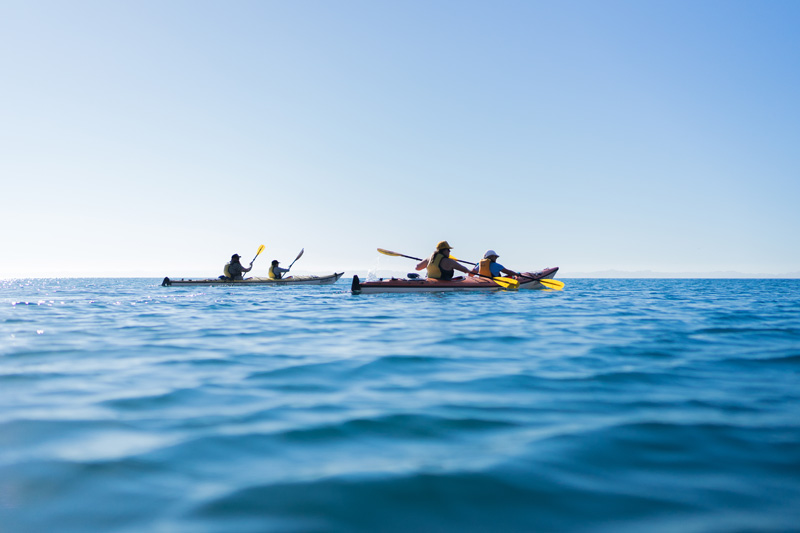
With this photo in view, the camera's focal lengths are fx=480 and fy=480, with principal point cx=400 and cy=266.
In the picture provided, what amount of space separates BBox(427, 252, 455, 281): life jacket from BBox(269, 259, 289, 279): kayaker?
47.0 feet

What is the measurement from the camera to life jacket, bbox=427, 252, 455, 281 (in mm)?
17922

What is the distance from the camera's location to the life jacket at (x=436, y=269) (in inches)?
706

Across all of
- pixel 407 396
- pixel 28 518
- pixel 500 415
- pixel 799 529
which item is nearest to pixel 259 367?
pixel 407 396

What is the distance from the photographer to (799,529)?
6.70ft

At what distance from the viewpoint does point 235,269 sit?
28.4 m

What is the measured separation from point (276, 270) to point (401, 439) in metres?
27.6

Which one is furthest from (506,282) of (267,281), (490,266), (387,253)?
(267,281)

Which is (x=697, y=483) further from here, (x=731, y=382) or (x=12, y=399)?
(x=12, y=399)

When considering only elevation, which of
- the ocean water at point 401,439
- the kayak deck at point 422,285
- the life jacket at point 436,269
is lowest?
the ocean water at point 401,439

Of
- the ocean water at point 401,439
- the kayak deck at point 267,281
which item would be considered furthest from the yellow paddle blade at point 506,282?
the kayak deck at point 267,281

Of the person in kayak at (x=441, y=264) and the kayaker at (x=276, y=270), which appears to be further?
the kayaker at (x=276, y=270)

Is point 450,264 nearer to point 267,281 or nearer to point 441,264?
point 441,264

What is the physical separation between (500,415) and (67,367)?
504 centimetres

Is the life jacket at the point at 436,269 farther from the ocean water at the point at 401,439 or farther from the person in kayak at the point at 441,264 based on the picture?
the ocean water at the point at 401,439
